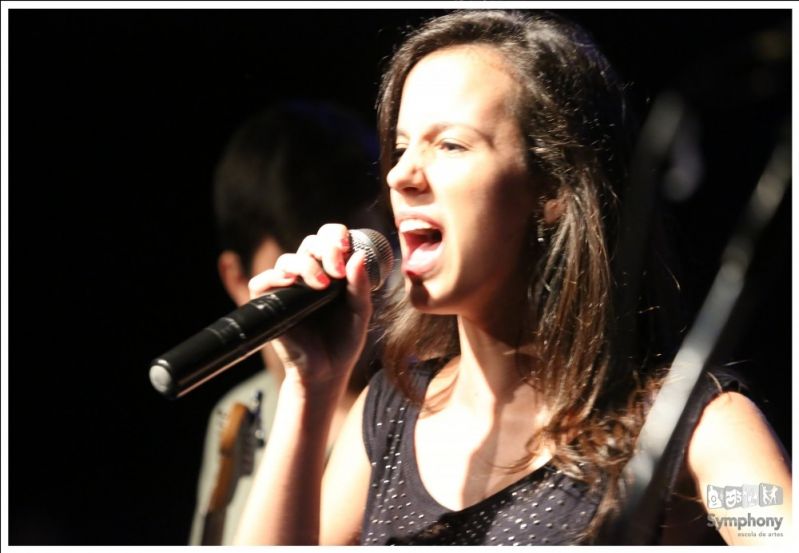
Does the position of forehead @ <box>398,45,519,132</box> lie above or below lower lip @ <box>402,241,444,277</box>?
above

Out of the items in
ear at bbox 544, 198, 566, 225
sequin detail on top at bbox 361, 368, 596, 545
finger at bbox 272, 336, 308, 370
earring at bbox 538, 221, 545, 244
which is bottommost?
sequin detail on top at bbox 361, 368, 596, 545

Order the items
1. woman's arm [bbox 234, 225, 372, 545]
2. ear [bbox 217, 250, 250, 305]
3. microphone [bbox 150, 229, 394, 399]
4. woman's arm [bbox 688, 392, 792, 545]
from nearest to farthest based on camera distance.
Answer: microphone [bbox 150, 229, 394, 399]
woman's arm [bbox 688, 392, 792, 545]
woman's arm [bbox 234, 225, 372, 545]
ear [bbox 217, 250, 250, 305]

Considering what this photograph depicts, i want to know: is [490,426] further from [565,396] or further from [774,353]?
[774,353]

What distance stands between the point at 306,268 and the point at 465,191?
273 millimetres

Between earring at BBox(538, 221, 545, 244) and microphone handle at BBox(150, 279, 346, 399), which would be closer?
microphone handle at BBox(150, 279, 346, 399)

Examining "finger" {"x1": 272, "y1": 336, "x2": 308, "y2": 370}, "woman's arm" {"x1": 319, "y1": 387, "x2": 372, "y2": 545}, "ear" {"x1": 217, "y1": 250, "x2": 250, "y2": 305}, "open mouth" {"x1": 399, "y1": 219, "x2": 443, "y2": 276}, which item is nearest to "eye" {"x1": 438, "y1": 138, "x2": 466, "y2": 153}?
"open mouth" {"x1": 399, "y1": 219, "x2": 443, "y2": 276}

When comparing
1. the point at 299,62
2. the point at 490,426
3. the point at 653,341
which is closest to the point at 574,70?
the point at 653,341

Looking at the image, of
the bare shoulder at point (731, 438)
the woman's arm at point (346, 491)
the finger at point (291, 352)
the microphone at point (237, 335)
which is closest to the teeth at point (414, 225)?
the microphone at point (237, 335)

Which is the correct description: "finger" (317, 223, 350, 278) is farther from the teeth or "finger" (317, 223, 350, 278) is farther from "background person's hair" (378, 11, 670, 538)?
"background person's hair" (378, 11, 670, 538)

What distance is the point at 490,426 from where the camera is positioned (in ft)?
4.58

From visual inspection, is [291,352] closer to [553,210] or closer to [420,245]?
[420,245]

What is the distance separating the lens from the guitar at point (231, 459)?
1.83 m

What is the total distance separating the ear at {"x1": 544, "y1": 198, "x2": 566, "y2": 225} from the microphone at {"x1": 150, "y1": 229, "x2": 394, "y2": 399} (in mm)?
269

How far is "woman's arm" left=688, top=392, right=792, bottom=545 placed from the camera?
1188 millimetres
